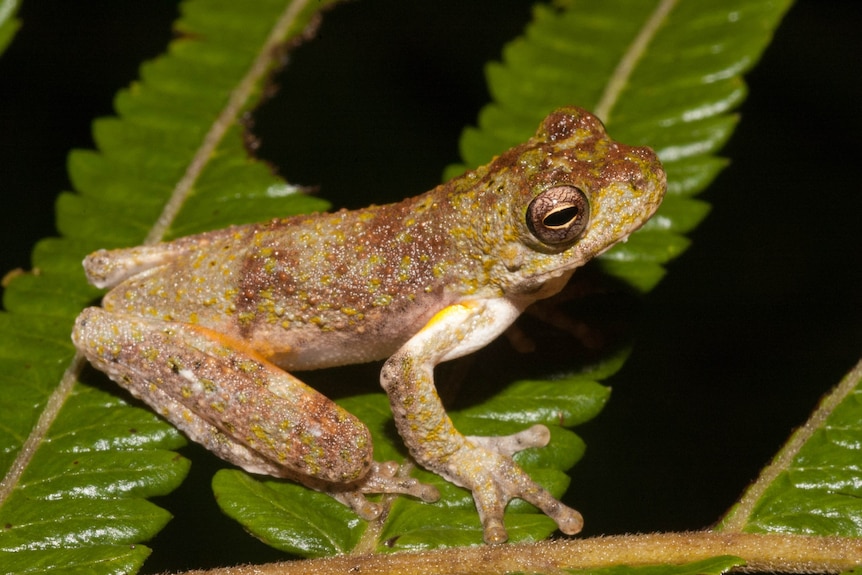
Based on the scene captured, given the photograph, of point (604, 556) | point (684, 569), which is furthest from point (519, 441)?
point (684, 569)

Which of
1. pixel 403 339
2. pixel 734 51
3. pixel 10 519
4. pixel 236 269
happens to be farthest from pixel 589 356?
pixel 10 519

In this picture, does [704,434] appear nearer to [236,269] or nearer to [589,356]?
[589,356]

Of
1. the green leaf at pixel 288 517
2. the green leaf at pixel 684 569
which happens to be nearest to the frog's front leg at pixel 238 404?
the green leaf at pixel 288 517

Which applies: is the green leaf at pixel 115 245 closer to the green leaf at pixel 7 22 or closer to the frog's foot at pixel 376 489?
the green leaf at pixel 7 22

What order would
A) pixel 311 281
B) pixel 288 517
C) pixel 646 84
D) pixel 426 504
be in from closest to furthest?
pixel 288 517 < pixel 426 504 < pixel 311 281 < pixel 646 84

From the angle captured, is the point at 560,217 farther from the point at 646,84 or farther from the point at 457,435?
the point at 646,84

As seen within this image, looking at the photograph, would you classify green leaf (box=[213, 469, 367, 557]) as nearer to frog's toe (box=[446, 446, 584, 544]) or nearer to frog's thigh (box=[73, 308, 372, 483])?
frog's thigh (box=[73, 308, 372, 483])
